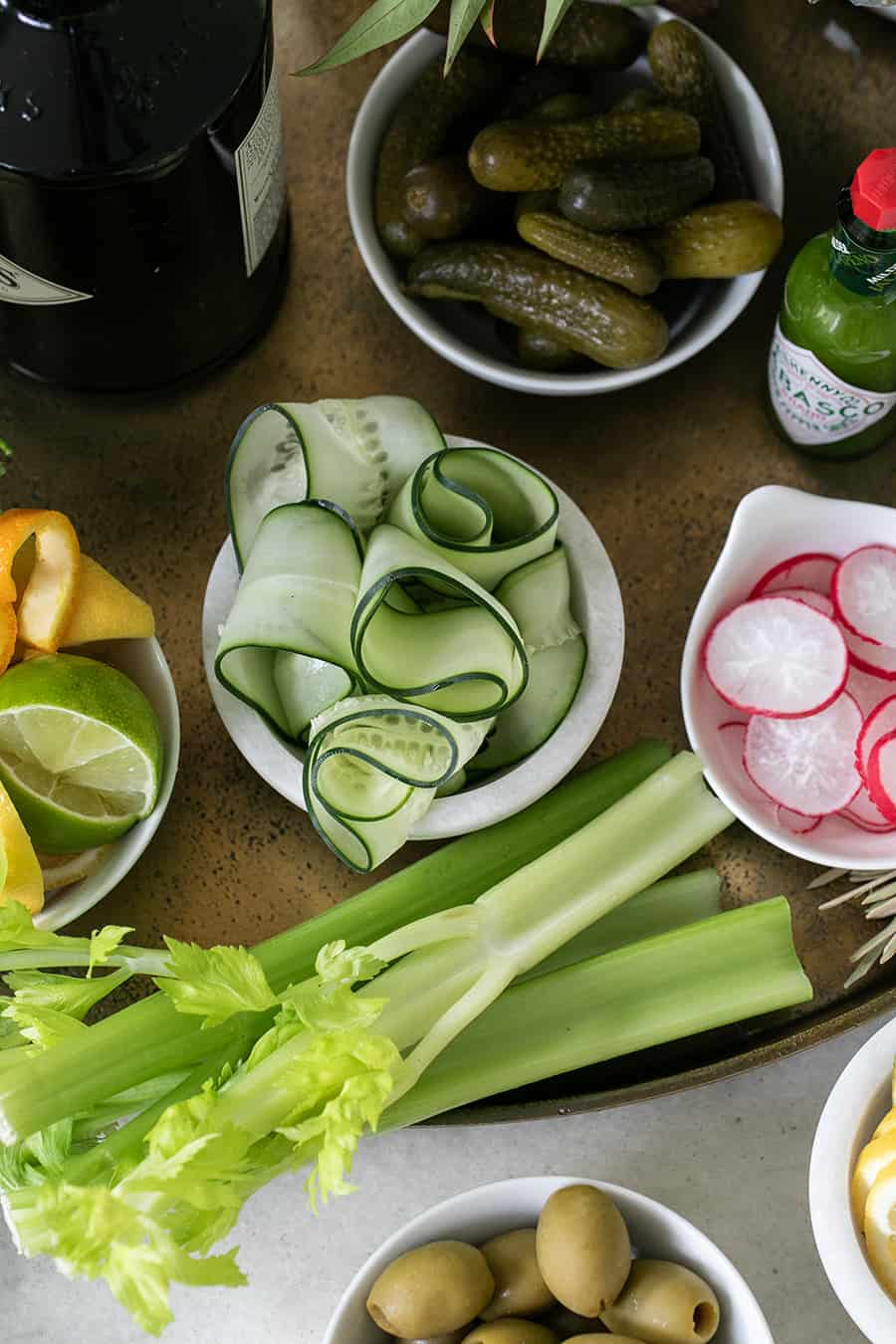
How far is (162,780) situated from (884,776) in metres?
0.50

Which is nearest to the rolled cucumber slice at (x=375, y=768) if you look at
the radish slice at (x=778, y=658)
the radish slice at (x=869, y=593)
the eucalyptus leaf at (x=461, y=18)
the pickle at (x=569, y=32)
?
the radish slice at (x=778, y=658)

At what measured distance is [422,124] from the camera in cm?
110

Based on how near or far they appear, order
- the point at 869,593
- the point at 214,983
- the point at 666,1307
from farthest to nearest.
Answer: the point at 869,593 < the point at 666,1307 < the point at 214,983

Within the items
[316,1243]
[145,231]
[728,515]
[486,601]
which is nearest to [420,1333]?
[316,1243]

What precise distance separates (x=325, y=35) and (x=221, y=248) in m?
0.32

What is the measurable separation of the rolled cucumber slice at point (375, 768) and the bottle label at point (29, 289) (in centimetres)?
34

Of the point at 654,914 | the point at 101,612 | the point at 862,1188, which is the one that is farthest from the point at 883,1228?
the point at 101,612

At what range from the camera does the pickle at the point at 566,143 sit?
3.41 ft

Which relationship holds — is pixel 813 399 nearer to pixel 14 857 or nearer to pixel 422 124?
pixel 422 124

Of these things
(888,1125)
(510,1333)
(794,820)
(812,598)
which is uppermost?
(812,598)

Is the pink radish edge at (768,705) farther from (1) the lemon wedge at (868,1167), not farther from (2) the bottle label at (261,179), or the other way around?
(2) the bottle label at (261,179)

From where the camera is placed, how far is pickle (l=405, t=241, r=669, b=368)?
1.04 m

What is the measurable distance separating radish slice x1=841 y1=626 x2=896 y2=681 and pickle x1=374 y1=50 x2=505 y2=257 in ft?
1.46

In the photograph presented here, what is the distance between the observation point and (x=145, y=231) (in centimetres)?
95
